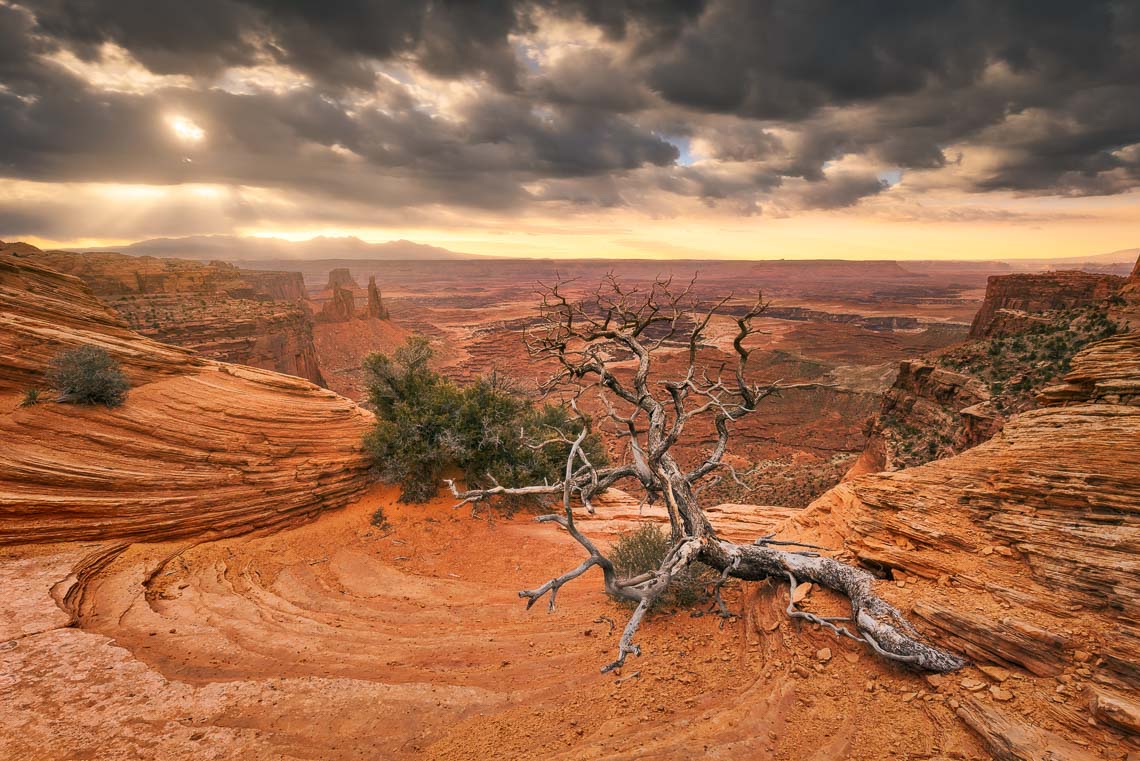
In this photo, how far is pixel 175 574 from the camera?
28.5 feet

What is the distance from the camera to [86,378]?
10250mm

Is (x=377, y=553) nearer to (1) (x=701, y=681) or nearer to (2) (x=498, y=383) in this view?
(2) (x=498, y=383)

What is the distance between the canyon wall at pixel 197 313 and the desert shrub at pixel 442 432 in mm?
20114

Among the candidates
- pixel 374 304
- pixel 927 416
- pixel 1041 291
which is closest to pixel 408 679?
pixel 927 416

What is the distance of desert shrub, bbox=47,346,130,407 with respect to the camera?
10.2m

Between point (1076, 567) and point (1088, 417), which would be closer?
point (1076, 567)

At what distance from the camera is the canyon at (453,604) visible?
13.2 ft

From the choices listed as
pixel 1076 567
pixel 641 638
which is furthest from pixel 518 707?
pixel 1076 567

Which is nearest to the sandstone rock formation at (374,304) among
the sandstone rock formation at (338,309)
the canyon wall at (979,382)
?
the sandstone rock formation at (338,309)

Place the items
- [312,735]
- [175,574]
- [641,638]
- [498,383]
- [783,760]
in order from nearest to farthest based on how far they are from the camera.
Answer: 1. [783,760]
2. [312,735]
3. [641,638]
4. [175,574]
5. [498,383]

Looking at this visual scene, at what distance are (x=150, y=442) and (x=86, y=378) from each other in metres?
1.96

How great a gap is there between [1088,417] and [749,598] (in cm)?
493

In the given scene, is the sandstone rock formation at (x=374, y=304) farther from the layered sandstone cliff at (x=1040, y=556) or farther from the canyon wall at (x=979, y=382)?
the layered sandstone cliff at (x=1040, y=556)

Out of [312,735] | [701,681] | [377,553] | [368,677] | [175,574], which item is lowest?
[377,553]
